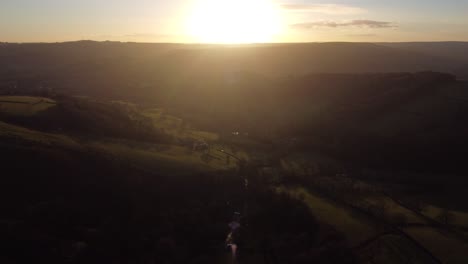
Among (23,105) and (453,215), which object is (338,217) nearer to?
(453,215)

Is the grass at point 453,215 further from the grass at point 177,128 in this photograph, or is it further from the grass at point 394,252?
the grass at point 177,128

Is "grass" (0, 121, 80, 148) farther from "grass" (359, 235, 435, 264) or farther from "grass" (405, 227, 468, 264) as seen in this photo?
"grass" (405, 227, 468, 264)

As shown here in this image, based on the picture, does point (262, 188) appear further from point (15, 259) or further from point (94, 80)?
point (94, 80)

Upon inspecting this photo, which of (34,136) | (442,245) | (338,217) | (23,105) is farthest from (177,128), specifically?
(442,245)

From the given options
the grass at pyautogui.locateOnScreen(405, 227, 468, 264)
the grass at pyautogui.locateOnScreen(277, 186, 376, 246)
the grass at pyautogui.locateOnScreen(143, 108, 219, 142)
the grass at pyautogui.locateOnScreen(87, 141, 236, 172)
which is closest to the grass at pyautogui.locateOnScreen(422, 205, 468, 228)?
the grass at pyautogui.locateOnScreen(405, 227, 468, 264)

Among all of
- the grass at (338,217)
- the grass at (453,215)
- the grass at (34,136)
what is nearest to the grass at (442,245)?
the grass at (453,215)

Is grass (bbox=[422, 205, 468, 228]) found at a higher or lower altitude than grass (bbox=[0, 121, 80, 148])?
lower

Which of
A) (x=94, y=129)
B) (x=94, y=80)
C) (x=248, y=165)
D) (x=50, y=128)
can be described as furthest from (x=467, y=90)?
(x=94, y=80)
